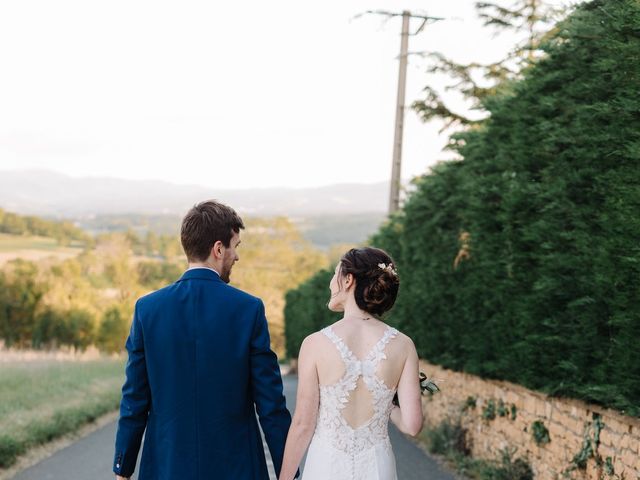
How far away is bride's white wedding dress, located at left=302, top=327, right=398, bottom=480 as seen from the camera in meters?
4.94

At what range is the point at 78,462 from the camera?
11.2m

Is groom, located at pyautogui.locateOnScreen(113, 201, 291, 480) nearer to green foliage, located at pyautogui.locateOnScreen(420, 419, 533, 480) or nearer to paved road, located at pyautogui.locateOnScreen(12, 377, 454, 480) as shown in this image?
green foliage, located at pyautogui.locateOnScreen(420, 419, 533, 480)

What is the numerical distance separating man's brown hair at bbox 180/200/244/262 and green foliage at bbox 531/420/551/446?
540 cm

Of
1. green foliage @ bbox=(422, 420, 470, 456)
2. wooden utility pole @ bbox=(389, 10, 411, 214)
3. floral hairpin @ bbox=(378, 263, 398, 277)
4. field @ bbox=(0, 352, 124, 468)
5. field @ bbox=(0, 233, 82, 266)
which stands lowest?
field @ bbox=(0, 233, 82, 266)

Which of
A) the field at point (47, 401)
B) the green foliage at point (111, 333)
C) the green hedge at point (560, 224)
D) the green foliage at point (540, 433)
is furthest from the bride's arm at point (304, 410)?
the green foliage at point (111, 333)

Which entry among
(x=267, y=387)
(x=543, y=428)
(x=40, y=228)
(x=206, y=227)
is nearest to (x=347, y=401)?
(x=267, y=387)

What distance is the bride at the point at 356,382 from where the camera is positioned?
494 centimetres

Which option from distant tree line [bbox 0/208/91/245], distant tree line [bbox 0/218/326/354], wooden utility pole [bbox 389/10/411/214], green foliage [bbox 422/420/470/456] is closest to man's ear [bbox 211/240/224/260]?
green foliage [bbox 422/420/470/456]

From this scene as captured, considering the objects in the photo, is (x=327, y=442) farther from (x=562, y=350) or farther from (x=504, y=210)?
(x=504, y=210)

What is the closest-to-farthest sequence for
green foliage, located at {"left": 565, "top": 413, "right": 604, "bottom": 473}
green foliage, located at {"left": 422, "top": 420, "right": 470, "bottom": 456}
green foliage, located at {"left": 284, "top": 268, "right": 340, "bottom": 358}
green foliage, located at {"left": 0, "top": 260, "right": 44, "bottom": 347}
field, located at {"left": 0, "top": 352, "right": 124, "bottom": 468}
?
green foliage, located at {"left": 565, "top": 413, "right": 604, "bottom": 473} → field, located at {"left": 0, "top": 352, "right": 124, "bottom": 468} → green foliage, located at {"left": 422, "top": 420, "right": 470, "bottom": 456} → green foliage, located at {"left": 284, "top": 268, "right": 340, "bottom": 358} → green foliage, located at {"left": 0, "top": 260, "right": 44, "bottom": 347}

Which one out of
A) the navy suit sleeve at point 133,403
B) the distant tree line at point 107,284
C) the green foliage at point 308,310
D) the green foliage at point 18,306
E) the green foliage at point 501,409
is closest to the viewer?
the navy suit sleeve at point 133,403

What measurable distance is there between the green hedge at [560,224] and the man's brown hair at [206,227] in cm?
312

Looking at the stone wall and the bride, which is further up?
the bride

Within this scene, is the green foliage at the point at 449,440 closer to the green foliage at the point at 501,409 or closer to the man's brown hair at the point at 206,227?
the green foliage at the point at 501,409
